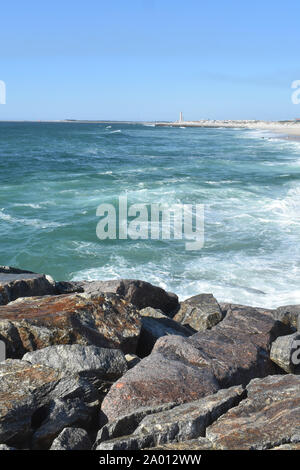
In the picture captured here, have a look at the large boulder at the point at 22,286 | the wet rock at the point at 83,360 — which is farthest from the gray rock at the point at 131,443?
the large boulder at the point at 22,286

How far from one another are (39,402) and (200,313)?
4.78 metres

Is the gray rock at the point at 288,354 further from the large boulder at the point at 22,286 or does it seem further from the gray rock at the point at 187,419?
the large boulder at the point at 22,286

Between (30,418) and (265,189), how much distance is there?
2582 centimetres

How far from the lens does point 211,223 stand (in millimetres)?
19203

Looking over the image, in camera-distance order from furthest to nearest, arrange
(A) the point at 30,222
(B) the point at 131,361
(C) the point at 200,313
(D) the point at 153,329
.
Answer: (A) the point at 30,222 → (C) the point at 200,313 → (D) the point at 153,329 → (B) the point at 131,361

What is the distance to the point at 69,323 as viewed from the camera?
5715 mm

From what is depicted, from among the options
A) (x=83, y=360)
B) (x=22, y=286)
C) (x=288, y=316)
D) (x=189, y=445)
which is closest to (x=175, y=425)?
(x=189, y=445)

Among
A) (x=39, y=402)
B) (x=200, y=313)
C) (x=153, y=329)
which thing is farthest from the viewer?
(x=200, y=313)

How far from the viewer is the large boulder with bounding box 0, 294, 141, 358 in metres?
5.51

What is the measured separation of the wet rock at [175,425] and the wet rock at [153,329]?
2214 mm

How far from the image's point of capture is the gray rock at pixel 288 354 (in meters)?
6.79

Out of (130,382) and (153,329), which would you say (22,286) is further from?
(130,382)
